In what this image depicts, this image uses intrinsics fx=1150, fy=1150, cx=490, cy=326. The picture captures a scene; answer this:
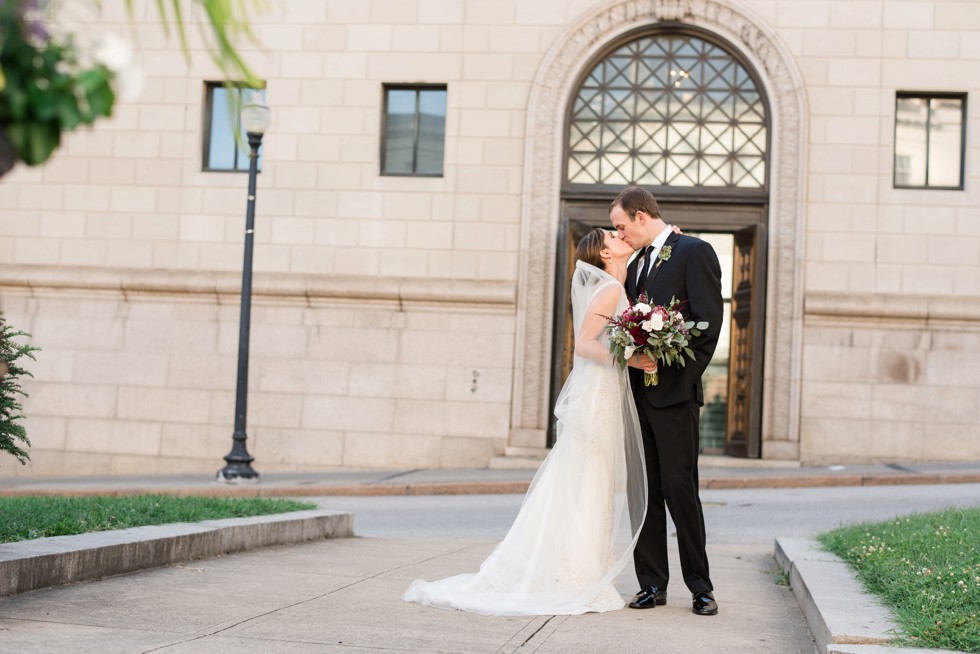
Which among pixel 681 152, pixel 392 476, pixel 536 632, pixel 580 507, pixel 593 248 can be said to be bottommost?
pixel 392 476

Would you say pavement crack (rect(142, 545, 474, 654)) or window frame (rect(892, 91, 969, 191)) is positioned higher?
window frame (rect(892, 91, 969, 191))

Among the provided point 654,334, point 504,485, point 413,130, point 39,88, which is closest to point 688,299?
point 654,334

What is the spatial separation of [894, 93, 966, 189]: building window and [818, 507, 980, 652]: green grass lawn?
1152cm

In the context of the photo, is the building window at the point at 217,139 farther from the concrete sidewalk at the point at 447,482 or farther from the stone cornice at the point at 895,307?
the stone cornice at the point at 895,307

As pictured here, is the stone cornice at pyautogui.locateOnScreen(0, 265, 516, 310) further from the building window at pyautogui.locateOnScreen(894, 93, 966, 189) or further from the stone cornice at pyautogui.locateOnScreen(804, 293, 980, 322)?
the building window at pyautogui.locateOnScreen(894, 93, 966, 189)

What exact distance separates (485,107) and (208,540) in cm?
1287

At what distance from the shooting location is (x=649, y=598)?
633 cm

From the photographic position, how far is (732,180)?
63.0ft

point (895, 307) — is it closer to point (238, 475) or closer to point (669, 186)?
point (669, 186)

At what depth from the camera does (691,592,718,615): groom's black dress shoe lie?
613 centimetres

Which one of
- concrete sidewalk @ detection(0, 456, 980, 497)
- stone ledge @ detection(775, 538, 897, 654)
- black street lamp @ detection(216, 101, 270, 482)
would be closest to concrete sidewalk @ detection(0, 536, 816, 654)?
stone ledge @ detection(775, 538, 897, 654)

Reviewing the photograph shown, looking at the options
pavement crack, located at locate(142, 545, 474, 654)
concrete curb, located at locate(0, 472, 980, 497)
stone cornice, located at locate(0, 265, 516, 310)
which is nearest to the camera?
pavement crack, located at locate(142, 545, 474, 654)

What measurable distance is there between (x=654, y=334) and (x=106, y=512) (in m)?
3.97

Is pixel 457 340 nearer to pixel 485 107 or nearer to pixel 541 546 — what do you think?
pixel 485 107
